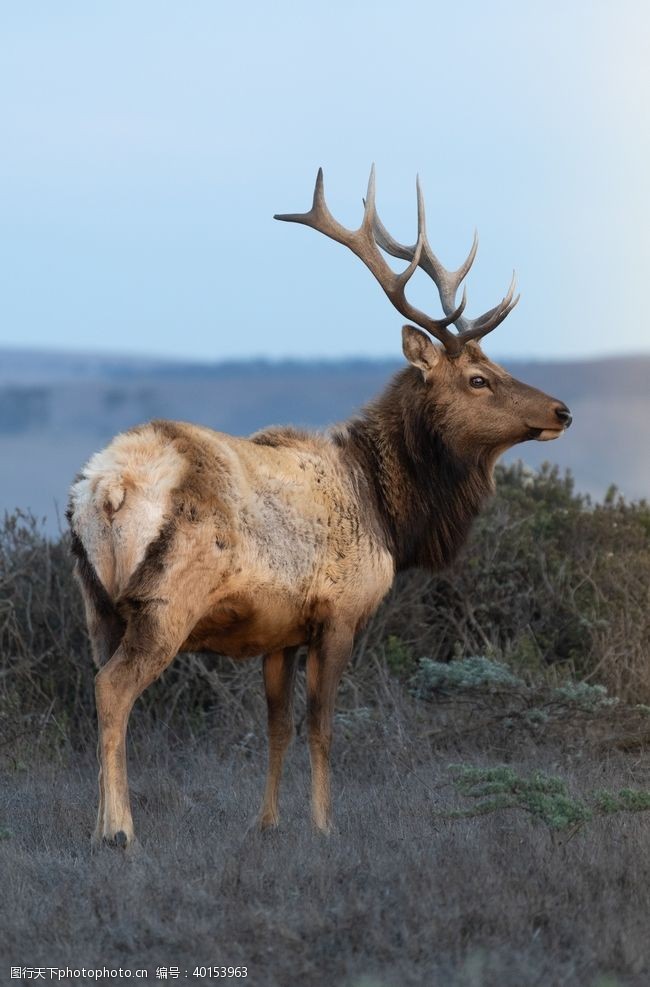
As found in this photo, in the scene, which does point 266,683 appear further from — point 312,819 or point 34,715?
point 34,715

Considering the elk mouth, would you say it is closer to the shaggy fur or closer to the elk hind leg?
the shaggy fur

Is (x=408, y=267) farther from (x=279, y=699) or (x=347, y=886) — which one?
(x=347, y=886)

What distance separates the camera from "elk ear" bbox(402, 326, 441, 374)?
7.32 m

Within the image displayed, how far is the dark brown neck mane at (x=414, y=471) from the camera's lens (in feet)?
23.8

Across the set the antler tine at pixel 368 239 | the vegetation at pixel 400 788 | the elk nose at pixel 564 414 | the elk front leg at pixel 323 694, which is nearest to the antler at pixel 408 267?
the antler tine at pixel 368 239

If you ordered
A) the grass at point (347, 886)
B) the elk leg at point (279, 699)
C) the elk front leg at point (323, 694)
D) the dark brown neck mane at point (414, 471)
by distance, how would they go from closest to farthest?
the grass at point (347, 886), the elk front leg at point (323, 694), the elk leg at point (279, 699), the dark brown neck mane at point (414, 471)

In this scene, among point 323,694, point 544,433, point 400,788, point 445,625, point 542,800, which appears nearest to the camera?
point 542,800

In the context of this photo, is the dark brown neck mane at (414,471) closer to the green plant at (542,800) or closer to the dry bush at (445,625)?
the green plant at (542,800)

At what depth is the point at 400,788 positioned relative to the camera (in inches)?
286

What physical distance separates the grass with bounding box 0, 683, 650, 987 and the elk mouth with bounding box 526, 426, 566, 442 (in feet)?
5.85

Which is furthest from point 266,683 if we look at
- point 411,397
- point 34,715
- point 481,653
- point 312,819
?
point 481,653

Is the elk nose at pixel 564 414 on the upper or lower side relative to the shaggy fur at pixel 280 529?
upper

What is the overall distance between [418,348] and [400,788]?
7.55ft

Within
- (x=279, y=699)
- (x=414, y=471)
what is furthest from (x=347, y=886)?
(x=414, y=471)
